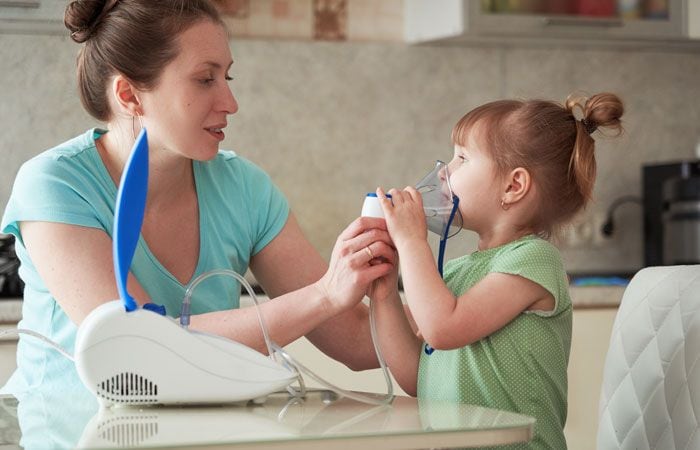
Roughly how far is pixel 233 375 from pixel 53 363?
→ 59cm

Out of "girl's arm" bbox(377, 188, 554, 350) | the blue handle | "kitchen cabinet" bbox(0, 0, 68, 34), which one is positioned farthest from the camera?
"kitchen cabinet" bbox(0, 0, 68, 34)

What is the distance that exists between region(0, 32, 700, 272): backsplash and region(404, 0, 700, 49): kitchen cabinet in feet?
0.55

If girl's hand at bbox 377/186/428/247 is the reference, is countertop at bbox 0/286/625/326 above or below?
below

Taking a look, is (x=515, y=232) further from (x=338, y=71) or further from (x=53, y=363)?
(x=338, y=71)

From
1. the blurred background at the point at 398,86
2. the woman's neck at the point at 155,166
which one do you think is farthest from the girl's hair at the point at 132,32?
the blurred background at the point at 398,86

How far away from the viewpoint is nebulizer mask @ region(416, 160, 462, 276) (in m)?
1.53

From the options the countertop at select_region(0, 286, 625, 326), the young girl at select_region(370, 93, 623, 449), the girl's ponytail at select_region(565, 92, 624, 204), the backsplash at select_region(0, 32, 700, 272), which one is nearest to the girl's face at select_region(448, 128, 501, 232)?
the young girl at select_region(370, 93, 623, 449)

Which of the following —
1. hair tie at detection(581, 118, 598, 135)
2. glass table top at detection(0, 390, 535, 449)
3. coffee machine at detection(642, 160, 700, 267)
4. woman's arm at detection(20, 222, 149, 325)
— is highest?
hair tie at detection(581, 118, 598, 135)

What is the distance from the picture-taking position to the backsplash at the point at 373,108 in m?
3.15

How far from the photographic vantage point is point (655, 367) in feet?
5.18

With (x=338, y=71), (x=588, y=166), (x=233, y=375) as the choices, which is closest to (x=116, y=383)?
(x=233, y=375)

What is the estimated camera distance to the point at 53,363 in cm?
171

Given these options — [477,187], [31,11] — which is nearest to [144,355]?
[477,187]

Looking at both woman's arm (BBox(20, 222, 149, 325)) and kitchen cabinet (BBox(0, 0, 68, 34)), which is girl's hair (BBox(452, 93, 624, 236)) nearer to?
woman's arm (BBox(20, 222, 149, 325))
